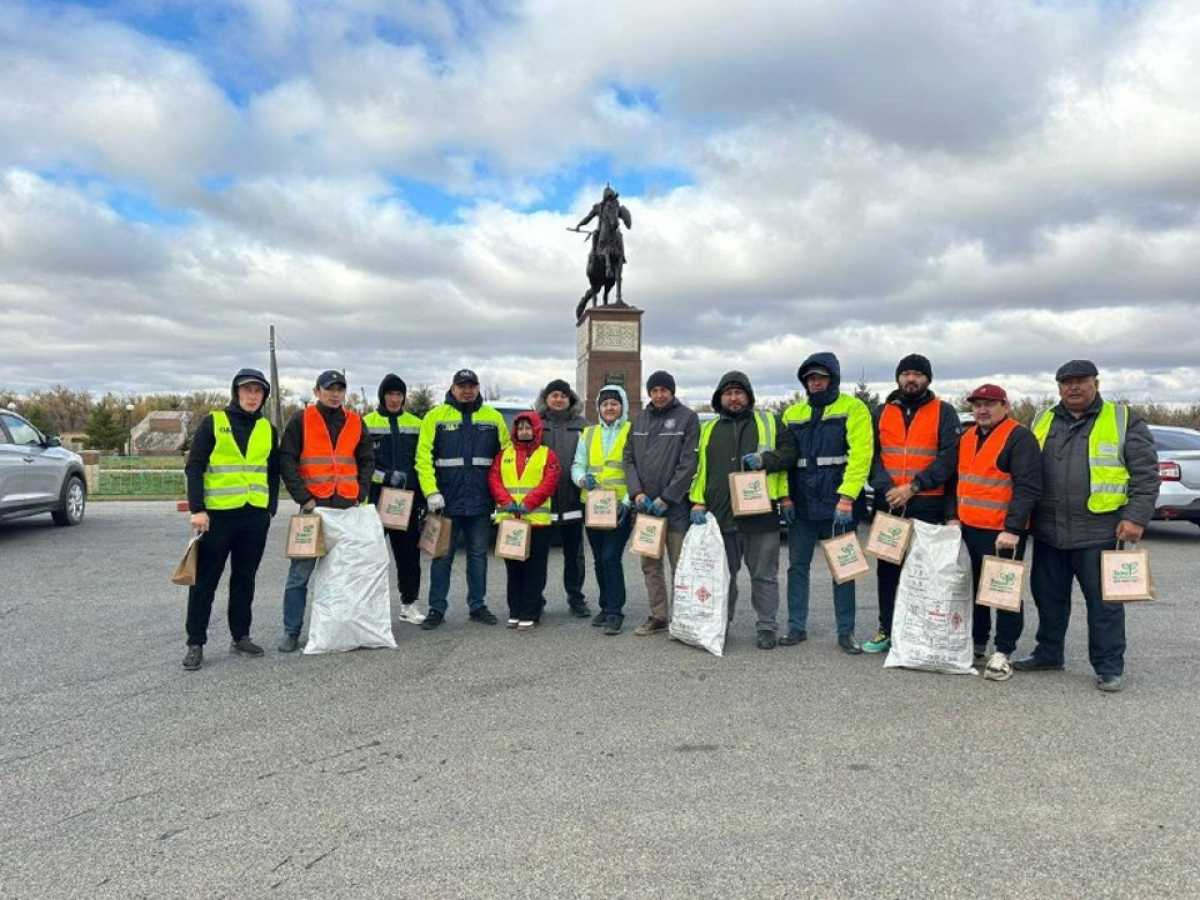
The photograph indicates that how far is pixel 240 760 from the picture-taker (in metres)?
3.73

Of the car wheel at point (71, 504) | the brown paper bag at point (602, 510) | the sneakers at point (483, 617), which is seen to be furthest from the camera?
the car wheel at point (71, 504)

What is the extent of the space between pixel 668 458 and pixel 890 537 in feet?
5.15

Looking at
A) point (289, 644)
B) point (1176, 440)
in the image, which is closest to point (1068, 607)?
point (289, 644)

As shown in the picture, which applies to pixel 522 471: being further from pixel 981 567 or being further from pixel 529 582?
pixel 981 567

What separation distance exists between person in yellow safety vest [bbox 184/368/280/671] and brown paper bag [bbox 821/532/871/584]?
3537 mm

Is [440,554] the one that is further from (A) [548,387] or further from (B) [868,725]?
(B) [868,725]

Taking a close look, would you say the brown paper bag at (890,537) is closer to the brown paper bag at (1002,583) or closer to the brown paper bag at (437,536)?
the brown paper bag at (1002,583)

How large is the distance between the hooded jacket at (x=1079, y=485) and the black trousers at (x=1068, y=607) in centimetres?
9

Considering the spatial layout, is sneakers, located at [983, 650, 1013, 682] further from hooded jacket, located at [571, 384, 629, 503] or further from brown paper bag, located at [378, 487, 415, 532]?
brown paper bag, located at [378, 487, 415, 532]

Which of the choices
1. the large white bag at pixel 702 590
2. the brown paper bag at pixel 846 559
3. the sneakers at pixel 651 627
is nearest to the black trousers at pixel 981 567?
the brown paper bag at pixel 846 559

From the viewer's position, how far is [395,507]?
621 cm

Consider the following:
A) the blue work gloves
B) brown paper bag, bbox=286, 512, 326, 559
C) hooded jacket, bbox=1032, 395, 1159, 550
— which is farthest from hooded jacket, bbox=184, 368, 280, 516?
hooded jacket, bbox=1032, 395, 1159, 550

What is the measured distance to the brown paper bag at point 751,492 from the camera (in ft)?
18.1

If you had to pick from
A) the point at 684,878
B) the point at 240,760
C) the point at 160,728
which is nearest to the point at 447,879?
the point at 684,878
